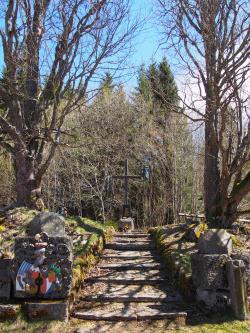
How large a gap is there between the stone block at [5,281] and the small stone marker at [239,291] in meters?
3.11

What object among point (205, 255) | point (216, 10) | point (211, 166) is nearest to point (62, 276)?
point (205, 255)

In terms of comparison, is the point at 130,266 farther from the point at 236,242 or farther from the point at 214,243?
the point at 214,243

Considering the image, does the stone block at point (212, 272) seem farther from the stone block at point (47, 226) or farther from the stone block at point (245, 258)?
the stone block at point (47, 226)

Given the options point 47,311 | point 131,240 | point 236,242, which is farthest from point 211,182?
point 47,311

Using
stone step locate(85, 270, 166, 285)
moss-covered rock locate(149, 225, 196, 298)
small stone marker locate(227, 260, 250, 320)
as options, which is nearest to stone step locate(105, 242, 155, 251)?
moss-covered rock locate(149, 225, 196, 298)

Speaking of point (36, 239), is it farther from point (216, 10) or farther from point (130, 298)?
point (216, 10)

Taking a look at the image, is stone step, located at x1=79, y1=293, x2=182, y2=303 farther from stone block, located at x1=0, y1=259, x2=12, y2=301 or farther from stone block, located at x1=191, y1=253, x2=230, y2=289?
stone block, located at x1=0, y1=259, x2=12, y2=301

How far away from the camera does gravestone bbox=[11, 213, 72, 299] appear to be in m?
5.65

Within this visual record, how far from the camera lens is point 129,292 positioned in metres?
6.50

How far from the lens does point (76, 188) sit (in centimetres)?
2034

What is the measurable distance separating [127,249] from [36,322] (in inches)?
172

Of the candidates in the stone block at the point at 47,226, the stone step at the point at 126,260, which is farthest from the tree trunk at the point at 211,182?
the stone block at the point at 47,226

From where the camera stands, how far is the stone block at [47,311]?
548 centimetres

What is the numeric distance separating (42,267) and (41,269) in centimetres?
3
